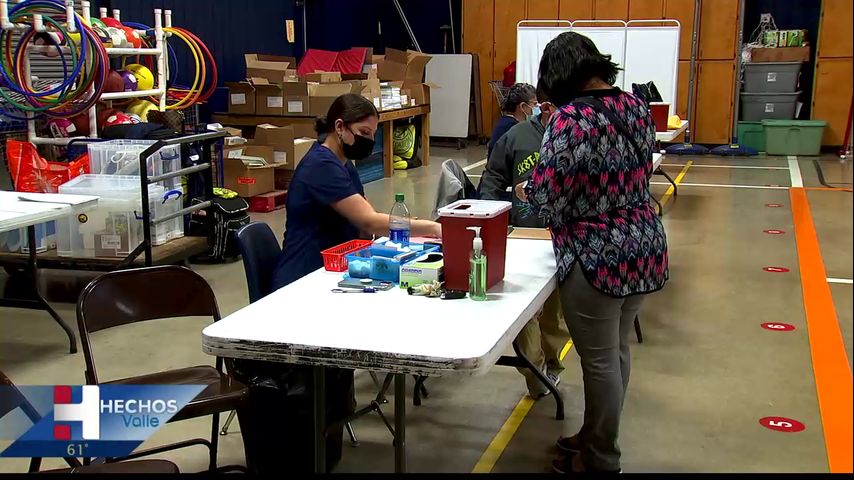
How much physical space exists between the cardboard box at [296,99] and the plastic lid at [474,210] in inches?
244

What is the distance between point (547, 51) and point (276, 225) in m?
5.04

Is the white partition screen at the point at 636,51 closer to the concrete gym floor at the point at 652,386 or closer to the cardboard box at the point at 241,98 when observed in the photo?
the cardboard box at the point at 241,98

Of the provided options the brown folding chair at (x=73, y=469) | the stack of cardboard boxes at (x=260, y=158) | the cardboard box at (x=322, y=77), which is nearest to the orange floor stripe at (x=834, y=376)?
the brown folding chair at (x=73, y=469)

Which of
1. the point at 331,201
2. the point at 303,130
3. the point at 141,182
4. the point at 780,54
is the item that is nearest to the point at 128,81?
the point at 141,182

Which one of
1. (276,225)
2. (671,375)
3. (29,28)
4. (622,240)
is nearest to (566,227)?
(622,240)

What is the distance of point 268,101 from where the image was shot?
28.7 ft

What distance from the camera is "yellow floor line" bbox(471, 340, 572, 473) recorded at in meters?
3.05

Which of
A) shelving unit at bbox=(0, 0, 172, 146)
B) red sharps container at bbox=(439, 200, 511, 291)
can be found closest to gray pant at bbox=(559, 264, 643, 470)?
red sharps container at bbox=(439, 200, 511, 291)

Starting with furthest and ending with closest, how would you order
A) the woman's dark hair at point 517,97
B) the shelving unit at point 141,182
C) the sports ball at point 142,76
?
the sports ball at point 142,76, the shelving unit at point 141,182, the woman's dark hair at point 517,97

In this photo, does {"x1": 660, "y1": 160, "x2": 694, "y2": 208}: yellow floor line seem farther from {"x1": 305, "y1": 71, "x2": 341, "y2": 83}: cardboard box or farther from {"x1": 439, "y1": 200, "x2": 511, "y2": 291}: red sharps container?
{"x1": 439, "y1": 200, "x2": 511, "y2": 291}: red sharps container

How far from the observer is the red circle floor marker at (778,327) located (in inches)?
179

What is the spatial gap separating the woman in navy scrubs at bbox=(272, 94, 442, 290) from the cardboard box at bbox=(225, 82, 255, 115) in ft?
18.7

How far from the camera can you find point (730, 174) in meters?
10.2

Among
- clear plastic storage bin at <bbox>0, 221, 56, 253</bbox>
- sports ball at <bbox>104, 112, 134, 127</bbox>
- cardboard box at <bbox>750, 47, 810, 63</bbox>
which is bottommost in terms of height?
clear plastic storage bin at <bbox>0, 221, 56, 253</bbox>
